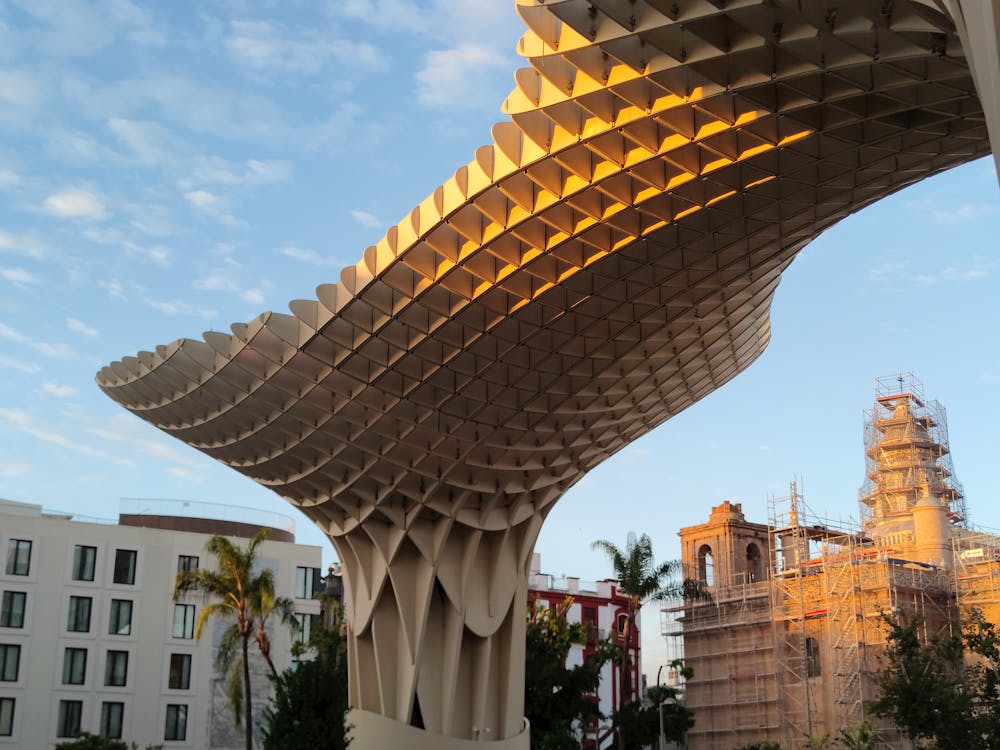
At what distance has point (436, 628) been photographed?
4303cm

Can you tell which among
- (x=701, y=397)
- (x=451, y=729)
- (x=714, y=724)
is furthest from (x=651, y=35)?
(x=714, y=724)

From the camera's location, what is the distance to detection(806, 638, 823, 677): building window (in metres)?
70.2

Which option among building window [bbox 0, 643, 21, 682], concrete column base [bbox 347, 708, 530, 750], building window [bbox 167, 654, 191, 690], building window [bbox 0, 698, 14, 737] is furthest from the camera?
building window [bbox 167, 654, 191, 690]

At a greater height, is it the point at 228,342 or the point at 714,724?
the point at 228,342

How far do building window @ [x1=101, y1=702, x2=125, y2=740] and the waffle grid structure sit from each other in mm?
29119

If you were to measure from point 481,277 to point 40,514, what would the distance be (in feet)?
165

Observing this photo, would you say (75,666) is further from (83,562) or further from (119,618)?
(83,562)

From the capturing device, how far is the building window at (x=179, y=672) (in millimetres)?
68938

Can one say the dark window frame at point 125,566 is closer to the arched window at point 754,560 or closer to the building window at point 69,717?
the building window at point 69,717

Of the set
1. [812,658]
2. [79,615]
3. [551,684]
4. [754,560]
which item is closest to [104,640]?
[79,615]

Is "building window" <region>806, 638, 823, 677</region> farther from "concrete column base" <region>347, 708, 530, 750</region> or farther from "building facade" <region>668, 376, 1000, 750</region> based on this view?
"concrete column base" <region>347, 708, 530, 750</region>

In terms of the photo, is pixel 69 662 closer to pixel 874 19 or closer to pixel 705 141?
pixel 705 141

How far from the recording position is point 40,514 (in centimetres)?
7150

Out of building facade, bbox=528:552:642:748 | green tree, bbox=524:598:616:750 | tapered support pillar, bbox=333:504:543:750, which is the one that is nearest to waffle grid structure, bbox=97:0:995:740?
tapered support pillar, bbox=333:504:543:750
